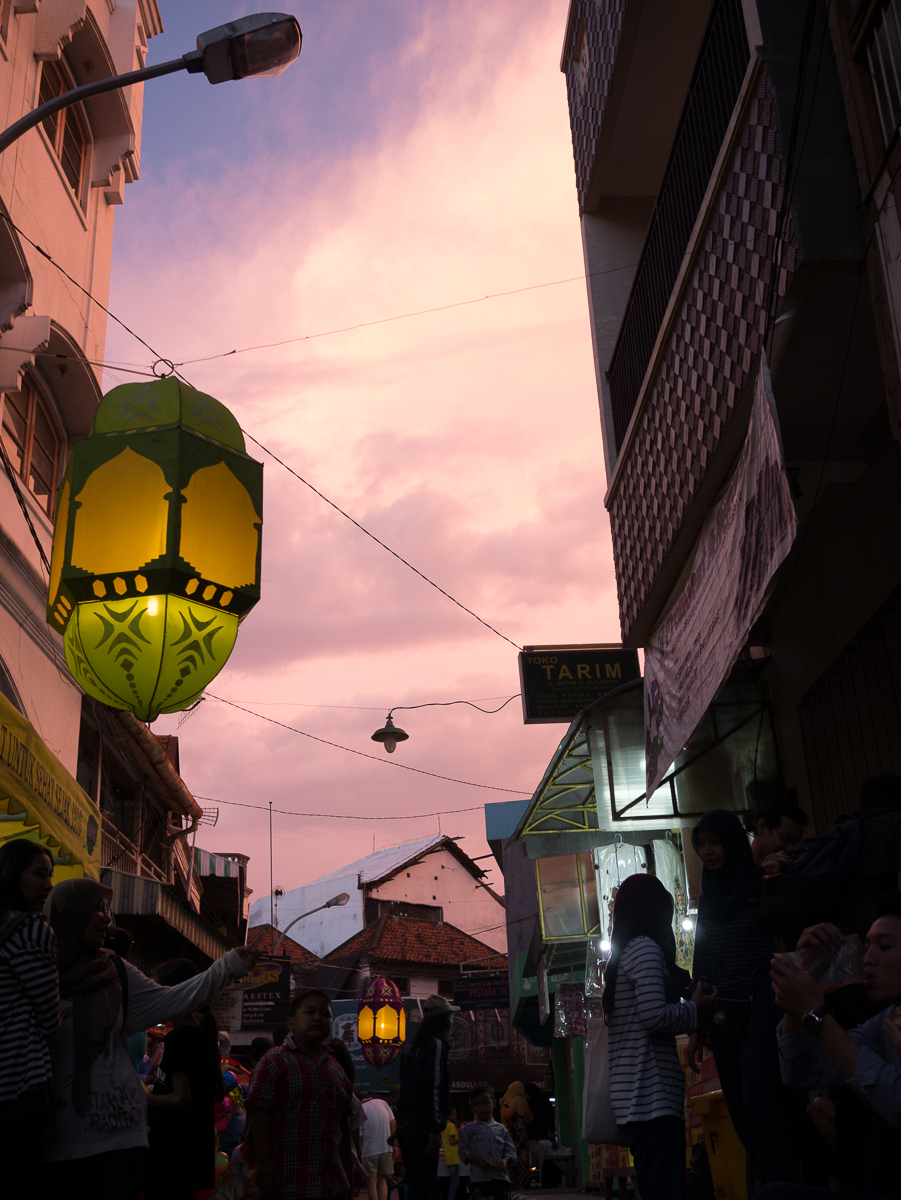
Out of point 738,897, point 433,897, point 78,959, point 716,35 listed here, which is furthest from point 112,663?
point 433,897

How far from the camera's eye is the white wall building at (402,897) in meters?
45.4

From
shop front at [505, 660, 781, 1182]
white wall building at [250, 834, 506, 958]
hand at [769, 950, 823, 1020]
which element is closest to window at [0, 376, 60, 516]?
shop front at [505, 660, 781, 1182]

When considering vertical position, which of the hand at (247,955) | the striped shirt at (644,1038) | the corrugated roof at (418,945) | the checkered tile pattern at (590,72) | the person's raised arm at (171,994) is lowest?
the striped shirt at (644,1038)

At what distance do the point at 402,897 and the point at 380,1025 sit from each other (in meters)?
26.3

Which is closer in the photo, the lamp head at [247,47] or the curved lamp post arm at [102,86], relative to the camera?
the curved lamp post arm at [102,86]

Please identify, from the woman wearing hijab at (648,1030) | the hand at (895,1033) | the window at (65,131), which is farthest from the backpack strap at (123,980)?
the window at (65,131)

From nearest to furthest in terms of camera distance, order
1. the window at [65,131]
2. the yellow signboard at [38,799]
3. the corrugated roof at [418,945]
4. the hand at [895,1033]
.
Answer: the hand at [895,1033]
the yellow signboard at [38,799]
the window at [65,131]
the corrugated roof at [418,945]

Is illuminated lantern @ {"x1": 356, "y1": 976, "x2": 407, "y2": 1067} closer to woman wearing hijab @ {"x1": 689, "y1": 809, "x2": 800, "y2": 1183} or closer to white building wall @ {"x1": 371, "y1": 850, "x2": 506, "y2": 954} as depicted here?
woman wearing hijab @ {"x1": 689, "y1": 809, "x2": 800, "y2": 1183}

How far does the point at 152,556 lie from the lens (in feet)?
17.7

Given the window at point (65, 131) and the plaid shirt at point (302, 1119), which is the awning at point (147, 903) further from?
the window at point (65, 131)

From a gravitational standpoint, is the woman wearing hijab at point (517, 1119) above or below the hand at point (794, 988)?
below

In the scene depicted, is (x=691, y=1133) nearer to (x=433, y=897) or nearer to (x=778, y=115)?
(x=778, y=115)

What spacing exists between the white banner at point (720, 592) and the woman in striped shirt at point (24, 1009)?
3.62 meters

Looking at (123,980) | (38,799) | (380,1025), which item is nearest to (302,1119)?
(123,980)
